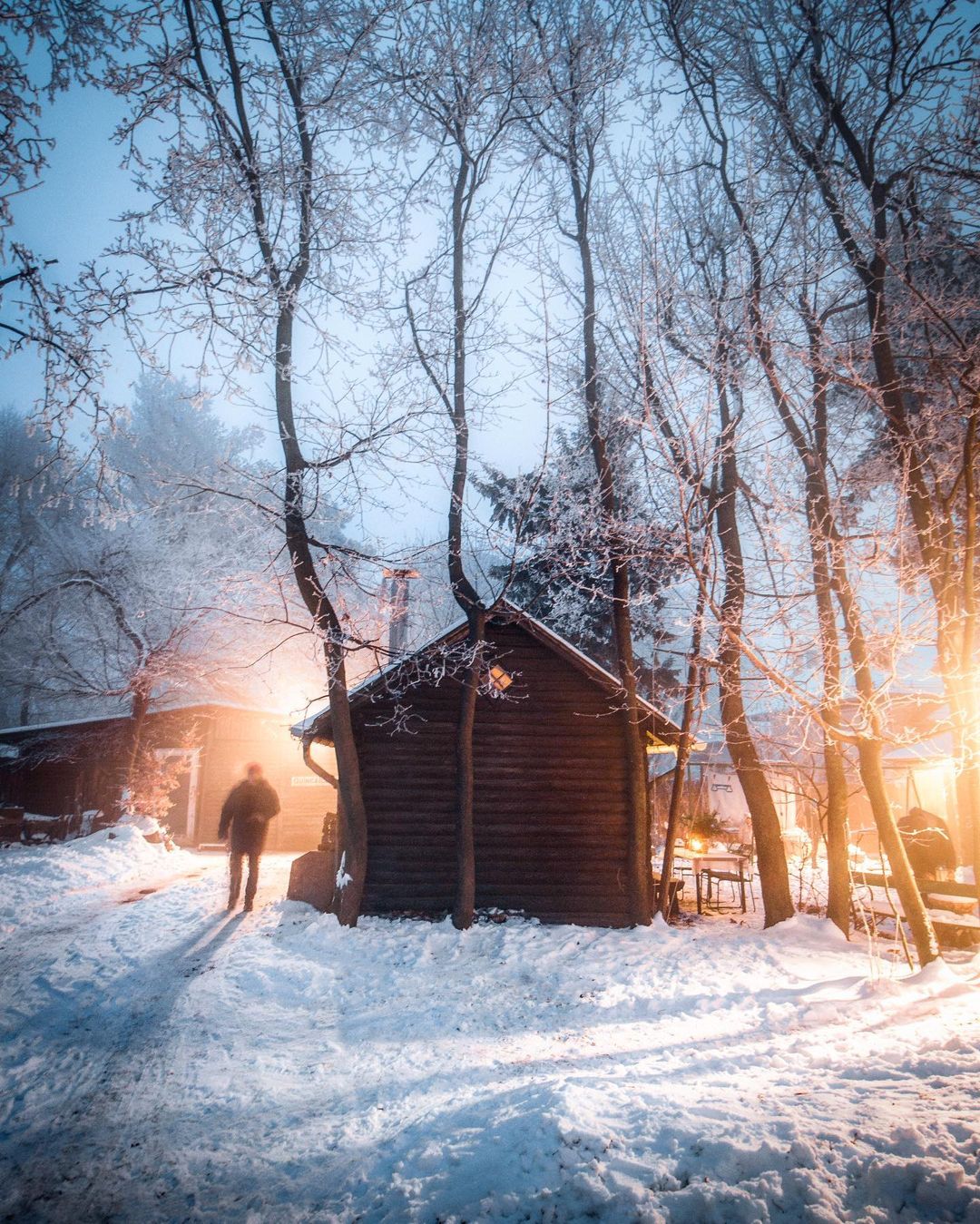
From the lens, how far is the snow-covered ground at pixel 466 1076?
280 centimetres

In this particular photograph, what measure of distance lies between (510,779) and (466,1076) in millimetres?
6037

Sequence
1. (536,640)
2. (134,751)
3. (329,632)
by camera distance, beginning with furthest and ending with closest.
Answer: (134,751)
(536,640)
(329,632)

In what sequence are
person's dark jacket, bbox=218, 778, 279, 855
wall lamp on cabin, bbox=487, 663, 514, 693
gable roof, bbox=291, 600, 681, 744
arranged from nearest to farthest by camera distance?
person's dark jacket, bbox=218, 778, 279, 855 → gable roof, bbox=291, 600, 681, 744 → wall lamp on cabin, bbox=487, 663, 514, 693

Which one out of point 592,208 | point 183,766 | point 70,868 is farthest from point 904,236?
point 183,766

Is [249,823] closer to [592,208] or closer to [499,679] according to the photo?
[499,679]

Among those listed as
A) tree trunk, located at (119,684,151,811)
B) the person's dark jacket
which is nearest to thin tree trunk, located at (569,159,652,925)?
the person's dark jacket

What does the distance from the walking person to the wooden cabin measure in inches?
46.2

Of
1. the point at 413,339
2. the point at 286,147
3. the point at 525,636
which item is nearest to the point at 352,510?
the point at 413,339

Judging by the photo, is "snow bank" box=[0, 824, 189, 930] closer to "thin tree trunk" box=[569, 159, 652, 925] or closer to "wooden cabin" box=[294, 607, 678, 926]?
"wooden cabin" box=[294, 607, 678, 926]

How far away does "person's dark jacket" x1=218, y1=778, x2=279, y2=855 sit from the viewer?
960 centimetres

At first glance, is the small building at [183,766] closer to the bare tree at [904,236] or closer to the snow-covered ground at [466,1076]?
the snow-covered ground at [466,1076]

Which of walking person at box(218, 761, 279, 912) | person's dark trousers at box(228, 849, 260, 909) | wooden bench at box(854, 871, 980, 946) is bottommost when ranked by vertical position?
wooden bench at box(854, 871, 980, 946)

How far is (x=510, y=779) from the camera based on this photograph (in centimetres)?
1088

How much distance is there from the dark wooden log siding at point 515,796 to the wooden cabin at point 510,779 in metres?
0.02
